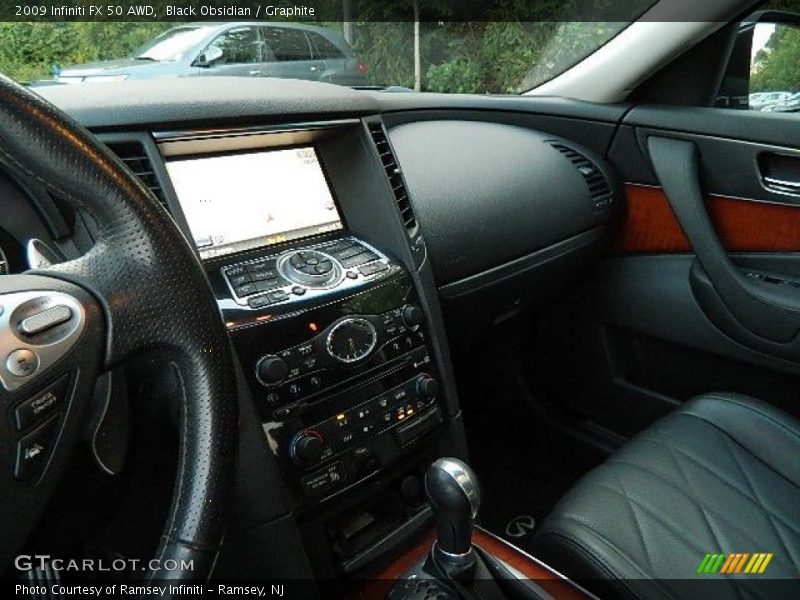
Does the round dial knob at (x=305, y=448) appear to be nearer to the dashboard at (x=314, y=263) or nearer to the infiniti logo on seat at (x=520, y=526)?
the dashboard at (x=314, y=263)

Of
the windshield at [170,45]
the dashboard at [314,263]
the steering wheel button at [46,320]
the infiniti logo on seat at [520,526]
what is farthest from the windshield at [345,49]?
the infiniti logo on seat at [520,526]

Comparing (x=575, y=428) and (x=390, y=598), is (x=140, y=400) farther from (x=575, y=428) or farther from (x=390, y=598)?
(x=575, y=428)

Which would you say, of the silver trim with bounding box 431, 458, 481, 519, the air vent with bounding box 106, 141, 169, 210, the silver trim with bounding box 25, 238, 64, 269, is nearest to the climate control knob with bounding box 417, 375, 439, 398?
the silver trim with bounding box 431, 458, 481, 519

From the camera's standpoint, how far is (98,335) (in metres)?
0.60

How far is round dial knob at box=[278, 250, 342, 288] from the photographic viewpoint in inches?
39.7

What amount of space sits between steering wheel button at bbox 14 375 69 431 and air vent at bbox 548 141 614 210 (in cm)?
133

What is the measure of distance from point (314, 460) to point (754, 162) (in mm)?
1154

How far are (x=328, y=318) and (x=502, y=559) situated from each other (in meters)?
0.44

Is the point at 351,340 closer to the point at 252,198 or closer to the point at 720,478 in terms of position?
the point at 252,198

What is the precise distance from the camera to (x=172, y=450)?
858mm

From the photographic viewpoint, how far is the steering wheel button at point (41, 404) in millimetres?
550

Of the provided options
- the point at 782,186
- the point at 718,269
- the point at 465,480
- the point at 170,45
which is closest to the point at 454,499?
the point at 465,480

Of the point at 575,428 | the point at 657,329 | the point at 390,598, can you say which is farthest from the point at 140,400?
the point at 575,428

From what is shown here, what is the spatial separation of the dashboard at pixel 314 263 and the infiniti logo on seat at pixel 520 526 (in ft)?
2.15
